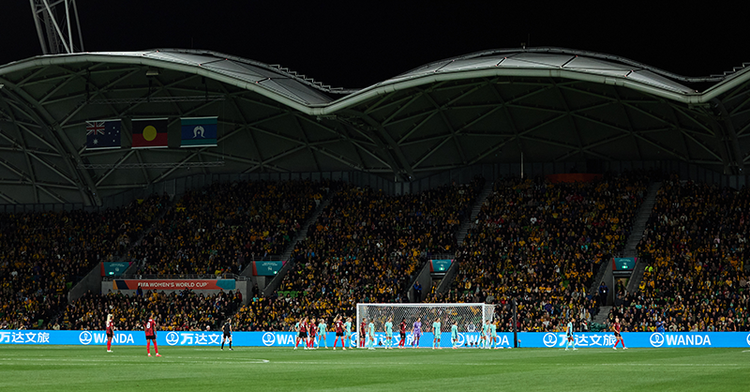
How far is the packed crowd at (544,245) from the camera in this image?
52.5 meters

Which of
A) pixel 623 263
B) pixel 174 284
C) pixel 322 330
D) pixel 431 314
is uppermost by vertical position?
pixel 623 263

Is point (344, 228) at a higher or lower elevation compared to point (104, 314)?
higher

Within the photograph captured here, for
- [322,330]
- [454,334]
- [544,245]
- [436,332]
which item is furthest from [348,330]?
[544,245]

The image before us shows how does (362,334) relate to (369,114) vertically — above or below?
below

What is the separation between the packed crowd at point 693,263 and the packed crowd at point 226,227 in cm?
2575

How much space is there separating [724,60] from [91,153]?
49537mm

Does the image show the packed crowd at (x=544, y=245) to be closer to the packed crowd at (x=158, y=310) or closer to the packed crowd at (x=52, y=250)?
the packed crowd at (x=158, y=310)

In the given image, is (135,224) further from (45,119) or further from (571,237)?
(571,237)

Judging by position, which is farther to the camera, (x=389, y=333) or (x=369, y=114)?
(x=369, y=114)

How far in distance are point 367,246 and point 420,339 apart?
647 inches

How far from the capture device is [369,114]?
6275cm

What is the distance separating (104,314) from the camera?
60.3 meters

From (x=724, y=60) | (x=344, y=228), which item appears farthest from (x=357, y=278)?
(x=724, y=60)

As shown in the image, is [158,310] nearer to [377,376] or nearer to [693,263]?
[693,263]
